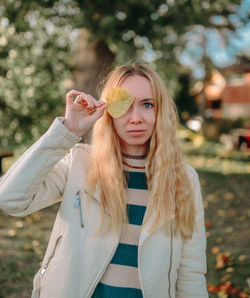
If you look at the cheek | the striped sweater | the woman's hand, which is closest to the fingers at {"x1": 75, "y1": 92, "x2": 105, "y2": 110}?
the woman's hand

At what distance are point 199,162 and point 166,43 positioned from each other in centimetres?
633

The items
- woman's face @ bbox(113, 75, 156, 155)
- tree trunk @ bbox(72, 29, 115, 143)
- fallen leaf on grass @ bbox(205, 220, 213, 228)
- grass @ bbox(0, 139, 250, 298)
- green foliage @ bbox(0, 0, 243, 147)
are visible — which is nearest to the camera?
woman's face @ bbox(113, 75, 156, 155)

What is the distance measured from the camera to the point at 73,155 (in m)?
1.94

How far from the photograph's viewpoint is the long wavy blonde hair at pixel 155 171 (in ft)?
6.01

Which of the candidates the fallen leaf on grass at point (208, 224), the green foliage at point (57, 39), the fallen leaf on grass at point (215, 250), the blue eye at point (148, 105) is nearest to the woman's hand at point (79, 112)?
the blue eye at point (148, 105)

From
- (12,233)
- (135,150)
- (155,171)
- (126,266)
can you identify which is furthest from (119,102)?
(12,233)

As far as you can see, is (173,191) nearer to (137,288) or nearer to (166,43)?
(137,288)

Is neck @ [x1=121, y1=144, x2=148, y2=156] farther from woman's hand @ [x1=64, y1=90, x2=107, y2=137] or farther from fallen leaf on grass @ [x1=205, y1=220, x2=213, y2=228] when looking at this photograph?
fallen leaf on grass @ [x1=205, y1=220, x2=213, y2=228]

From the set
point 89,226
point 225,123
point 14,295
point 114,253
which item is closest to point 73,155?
point 89,226

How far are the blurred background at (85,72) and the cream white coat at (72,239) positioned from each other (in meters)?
1.85

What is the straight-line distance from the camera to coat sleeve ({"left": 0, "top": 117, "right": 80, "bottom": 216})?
1.64m

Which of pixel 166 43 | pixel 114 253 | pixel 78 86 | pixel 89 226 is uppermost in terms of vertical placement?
pixel 166 43

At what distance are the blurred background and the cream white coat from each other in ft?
6.07

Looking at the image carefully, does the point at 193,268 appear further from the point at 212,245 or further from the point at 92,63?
the point at 92,63
